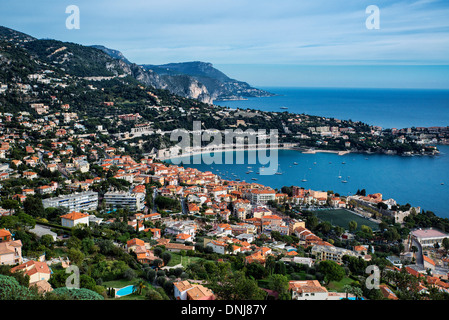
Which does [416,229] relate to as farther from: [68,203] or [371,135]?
[371,135]

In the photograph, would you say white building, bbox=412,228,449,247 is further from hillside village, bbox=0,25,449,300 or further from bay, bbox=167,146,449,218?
bay, bbox=167,146,449,218

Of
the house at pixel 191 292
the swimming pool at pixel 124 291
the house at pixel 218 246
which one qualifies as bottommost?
the house at pixel 218 246

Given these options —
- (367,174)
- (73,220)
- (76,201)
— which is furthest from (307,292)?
(367,174)

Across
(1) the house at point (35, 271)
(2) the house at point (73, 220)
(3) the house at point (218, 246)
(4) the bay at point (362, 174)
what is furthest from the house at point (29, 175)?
(4) the bay at point (362, 174)

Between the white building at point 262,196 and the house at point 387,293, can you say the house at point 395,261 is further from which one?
the white building at point 262,196

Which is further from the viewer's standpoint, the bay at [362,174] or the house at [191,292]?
the bay at [362,174]

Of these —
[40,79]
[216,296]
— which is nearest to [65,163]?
[216,296]
